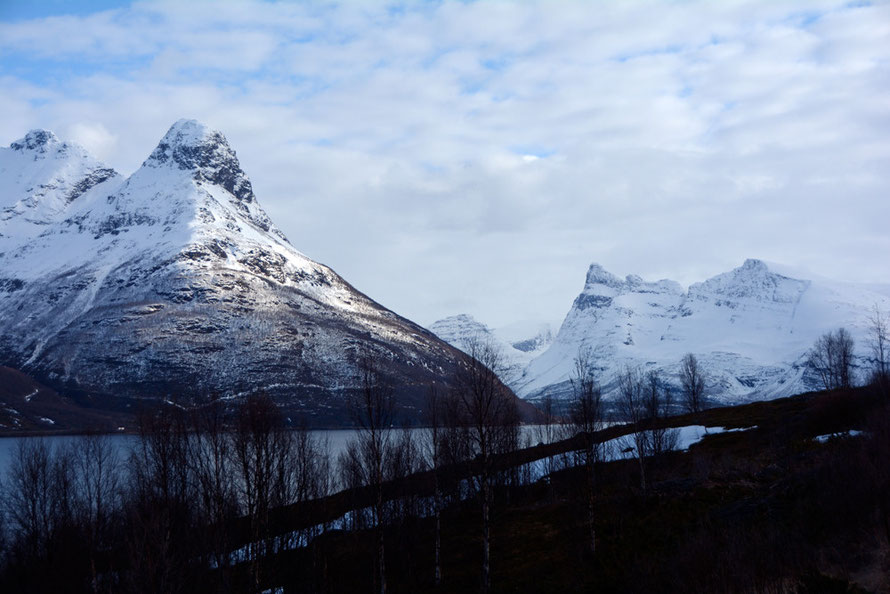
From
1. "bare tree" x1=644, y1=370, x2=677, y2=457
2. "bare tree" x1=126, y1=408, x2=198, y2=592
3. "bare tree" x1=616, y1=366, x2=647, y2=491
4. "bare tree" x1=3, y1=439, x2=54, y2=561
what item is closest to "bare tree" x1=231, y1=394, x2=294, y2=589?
"bare tree" x1=126, y1=408, x2=198, y2=592

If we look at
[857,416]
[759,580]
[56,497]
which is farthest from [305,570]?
[857,416]

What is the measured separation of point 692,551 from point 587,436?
17.7 meters

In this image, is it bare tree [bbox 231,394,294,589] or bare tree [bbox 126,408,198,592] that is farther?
bare tree [bbox 231,394,294,589]

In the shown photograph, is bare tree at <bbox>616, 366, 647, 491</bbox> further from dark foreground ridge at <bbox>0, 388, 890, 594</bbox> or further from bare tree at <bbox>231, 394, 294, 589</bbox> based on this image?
bare tree at <bbox>231, 394, 294, 589</bbox>

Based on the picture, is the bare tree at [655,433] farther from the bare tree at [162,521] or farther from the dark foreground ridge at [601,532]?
the bare tree at [162,521]

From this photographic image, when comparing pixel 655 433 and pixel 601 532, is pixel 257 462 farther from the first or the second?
pixel 655 433

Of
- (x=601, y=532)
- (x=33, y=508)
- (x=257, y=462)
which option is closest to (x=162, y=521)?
(x=257, y=462)

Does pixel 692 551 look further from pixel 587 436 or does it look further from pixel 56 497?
pixel 56 497

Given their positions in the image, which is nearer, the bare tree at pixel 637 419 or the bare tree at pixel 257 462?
the bare tree at pixel 257 462

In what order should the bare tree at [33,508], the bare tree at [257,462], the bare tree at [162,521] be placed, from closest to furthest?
the bare tree at [162,521] < the bare tree at [257,462] < the bare tree at [33,508]

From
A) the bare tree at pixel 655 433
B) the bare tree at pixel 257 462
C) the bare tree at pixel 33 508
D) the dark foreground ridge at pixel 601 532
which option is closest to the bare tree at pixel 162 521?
the dark foreground ridge at pixel 601 532

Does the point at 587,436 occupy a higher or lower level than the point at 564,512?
higher

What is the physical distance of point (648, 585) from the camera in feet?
81.7

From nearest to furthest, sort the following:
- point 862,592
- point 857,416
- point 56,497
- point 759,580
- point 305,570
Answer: point 862,592 → point 759,580 → point 305,570 → point 857,416 → point 56,497
